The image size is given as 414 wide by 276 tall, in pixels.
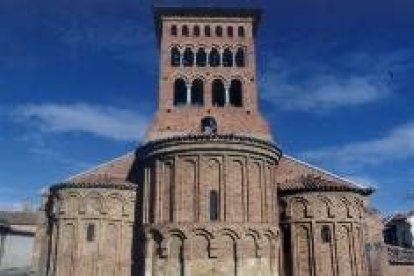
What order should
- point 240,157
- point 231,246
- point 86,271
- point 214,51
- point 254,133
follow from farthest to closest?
1. point 214,51
2. point 254,133
3. point 86,271
4. point 240,157
5. point 231,246

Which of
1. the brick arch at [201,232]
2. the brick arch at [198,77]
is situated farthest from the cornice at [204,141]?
the brick arch at [198,77]

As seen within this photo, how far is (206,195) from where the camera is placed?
79.7 feet

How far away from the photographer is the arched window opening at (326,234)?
26783mm

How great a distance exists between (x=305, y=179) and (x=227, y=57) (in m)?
8.99

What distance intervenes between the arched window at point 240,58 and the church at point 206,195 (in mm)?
61

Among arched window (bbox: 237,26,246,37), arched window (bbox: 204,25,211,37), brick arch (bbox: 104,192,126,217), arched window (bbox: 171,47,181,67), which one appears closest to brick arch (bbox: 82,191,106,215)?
brick arch (bbox: 104,192,126,217)

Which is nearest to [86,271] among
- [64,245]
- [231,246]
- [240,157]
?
[64,245]

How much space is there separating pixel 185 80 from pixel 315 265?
496 inches

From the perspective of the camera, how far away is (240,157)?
2523cm

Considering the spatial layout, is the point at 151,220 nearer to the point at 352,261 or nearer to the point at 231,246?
the point at 231,246

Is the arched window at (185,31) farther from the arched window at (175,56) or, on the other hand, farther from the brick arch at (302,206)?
the brick arch at (302,206)

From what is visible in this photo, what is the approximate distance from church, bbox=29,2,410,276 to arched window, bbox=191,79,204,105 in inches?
4.1

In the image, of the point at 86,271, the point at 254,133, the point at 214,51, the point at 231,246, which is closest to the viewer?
the point at 231,246

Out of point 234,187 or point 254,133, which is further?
point 254,133
